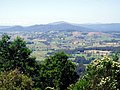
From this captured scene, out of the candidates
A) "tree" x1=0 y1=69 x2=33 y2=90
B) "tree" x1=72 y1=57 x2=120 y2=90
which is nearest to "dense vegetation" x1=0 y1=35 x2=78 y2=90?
"tree" x1=0 y1=69 x2=33 y2=90

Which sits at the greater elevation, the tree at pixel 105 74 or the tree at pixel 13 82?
the tree at pixel 105 74

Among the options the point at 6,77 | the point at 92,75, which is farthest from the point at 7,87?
the point at 92,75

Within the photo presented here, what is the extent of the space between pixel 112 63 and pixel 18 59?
42635 millimetres

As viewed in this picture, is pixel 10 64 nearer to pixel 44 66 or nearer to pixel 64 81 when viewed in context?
pixel 44 66

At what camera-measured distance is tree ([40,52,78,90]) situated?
54109mm

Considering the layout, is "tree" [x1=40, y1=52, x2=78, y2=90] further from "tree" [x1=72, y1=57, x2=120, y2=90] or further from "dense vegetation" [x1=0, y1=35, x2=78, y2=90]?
"tree" [x1=72, y1=57, x2=120, y2=90]

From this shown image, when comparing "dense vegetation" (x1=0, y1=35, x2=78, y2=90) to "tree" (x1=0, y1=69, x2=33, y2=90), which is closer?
"tree" (x1=0, y1=69, x2=33, y2=90)

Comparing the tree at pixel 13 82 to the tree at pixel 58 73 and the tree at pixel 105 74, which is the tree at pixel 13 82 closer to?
the tree at pixel 58 73

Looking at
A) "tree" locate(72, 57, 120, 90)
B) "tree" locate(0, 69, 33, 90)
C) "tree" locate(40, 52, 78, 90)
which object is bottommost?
"tree" locate(40, 52, 78, 90)

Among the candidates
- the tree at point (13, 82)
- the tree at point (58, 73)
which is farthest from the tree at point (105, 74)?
the tree at point (58, 73)

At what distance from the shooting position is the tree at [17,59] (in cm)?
6097

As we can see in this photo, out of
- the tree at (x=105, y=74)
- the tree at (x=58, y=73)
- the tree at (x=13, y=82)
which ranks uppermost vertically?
the tree at (x=105, y=74)

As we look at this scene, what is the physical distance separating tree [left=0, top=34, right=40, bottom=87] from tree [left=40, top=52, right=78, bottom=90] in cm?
454

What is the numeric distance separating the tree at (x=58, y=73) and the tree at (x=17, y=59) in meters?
4.54
